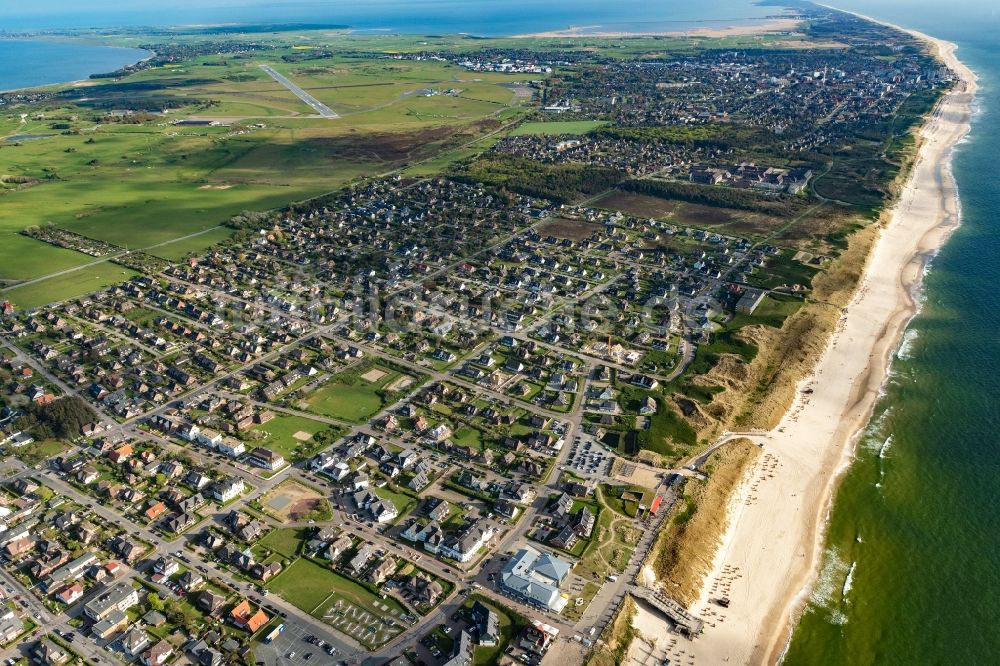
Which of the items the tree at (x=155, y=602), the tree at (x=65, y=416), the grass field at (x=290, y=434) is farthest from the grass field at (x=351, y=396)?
the tree at (x=155, y=602)

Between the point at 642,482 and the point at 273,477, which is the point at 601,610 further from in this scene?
the point at 273,477

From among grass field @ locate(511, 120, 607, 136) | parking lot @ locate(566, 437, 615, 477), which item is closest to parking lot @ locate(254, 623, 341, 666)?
parking lot @ locate(566, 437, 615, 477)

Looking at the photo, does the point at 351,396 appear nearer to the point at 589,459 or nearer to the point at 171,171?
the point at 589,459

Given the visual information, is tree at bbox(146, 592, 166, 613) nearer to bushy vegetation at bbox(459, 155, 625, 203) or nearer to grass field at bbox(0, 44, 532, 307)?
grass field at bbox(0, 44, 532, 307)

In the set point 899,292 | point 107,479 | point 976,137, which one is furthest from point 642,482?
point 976,137

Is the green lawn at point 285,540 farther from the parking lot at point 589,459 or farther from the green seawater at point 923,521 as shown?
the green seawater at point 923,521
